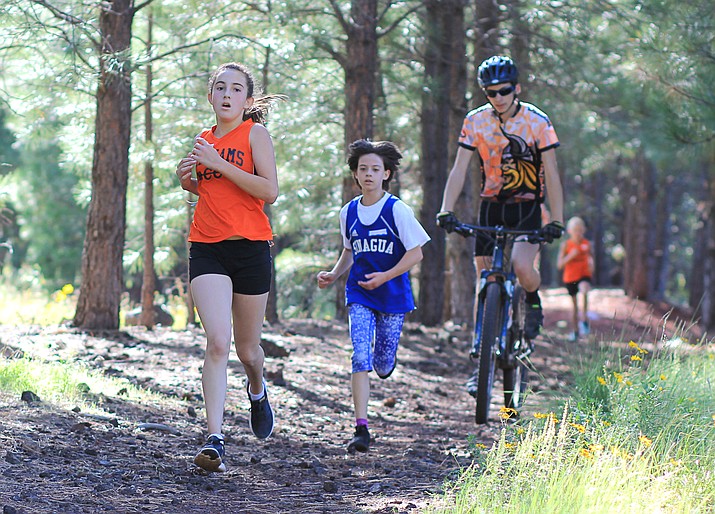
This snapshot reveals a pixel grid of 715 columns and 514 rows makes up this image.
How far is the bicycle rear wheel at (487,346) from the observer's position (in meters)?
6.38

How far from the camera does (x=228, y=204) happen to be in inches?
197

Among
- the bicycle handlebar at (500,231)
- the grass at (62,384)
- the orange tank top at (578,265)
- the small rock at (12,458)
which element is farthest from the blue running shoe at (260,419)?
the orange tank top at (578,265)

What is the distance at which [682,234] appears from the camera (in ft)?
148

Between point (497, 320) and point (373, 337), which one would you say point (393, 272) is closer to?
point (373, 337)

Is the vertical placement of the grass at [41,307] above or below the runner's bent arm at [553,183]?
below

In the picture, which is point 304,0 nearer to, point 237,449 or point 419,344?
point 419,344

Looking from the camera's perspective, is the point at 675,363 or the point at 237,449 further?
the point at 675,363

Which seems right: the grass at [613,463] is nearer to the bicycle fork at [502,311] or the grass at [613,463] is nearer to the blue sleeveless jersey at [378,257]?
the bicycle fork at [502,311]

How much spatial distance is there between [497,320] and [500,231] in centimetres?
59

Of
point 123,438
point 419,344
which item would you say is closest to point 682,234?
point 419,344

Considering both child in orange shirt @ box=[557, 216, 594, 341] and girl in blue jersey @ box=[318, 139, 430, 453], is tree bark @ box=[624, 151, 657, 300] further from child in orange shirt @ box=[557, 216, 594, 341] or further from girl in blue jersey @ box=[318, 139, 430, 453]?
girl in blue jersey @ box=[318, 139, 430, 453]

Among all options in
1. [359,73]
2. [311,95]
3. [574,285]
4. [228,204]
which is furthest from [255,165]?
[574,285]

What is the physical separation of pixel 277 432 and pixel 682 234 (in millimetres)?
41536

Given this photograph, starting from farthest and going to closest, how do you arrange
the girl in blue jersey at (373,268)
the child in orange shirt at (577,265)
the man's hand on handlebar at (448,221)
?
1. the child in orange shirt at (577,265)
2. the man's hand on handlebar at (448,221)
3. the girl in blue jersey at (373,268)
